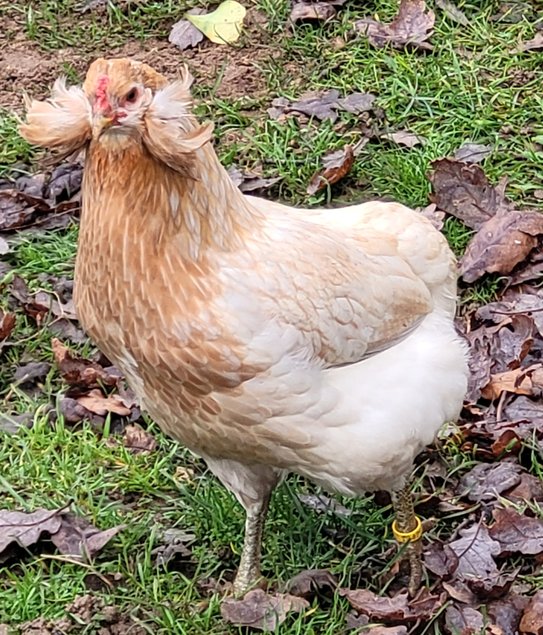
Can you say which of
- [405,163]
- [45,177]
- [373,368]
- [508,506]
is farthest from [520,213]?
[45,177]

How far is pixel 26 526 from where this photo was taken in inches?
134

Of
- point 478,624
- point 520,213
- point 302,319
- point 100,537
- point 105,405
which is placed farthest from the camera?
point 520,213

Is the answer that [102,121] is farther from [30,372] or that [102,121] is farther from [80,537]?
[30,372]

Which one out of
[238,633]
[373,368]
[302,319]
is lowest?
[238,633]

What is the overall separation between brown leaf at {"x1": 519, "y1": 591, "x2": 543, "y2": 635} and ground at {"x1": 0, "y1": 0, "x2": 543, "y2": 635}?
0.10 m

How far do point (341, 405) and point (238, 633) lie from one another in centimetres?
76

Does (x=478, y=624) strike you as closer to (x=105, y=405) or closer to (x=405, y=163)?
(x=105, y=405)

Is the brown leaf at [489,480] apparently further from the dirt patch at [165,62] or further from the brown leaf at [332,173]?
the dirt patch at [165,62]

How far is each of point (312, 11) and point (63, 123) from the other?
9.55 feet

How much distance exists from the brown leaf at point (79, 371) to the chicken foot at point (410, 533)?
1.10 m

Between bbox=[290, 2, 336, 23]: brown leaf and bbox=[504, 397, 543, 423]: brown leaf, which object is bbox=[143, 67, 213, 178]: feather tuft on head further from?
bbox=[290, 2, 336, 23]: brown leaf

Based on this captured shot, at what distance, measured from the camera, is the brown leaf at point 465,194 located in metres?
4.33

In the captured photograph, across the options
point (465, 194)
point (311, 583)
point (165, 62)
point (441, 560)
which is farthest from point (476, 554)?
point (165, 62)

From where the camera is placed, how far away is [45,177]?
4719 mm
